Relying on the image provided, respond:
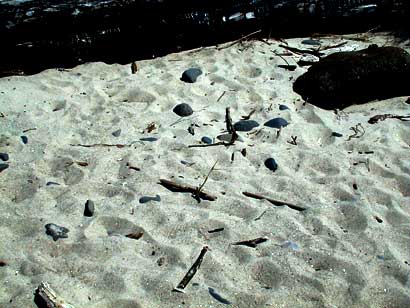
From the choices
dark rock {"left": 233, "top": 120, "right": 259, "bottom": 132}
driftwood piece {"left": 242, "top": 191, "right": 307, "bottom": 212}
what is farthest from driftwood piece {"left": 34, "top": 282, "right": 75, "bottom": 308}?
dark rock {"left": 233, "top": 120, "right": 259, "bottom": 132}

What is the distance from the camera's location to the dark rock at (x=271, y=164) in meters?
3.74

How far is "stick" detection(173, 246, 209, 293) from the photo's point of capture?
2680mm

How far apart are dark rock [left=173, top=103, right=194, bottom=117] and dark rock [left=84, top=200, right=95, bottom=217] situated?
138 cm

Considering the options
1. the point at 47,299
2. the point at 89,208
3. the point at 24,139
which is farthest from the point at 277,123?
the point at 47,299

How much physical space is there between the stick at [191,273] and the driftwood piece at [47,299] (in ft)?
1.83

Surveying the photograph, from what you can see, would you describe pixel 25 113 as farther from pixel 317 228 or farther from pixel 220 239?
pixel 317 228

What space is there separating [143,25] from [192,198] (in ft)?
8.40

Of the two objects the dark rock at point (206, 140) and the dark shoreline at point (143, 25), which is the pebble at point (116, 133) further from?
the dark shoreline at point (143, 25)

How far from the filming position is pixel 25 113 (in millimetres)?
4379

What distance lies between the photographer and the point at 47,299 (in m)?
2.53

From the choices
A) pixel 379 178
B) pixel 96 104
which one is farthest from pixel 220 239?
pixel 96 104

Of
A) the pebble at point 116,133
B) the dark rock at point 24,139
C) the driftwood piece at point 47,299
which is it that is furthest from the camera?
the pebble at point 116,133

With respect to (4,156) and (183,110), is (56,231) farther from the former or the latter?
(183,110)

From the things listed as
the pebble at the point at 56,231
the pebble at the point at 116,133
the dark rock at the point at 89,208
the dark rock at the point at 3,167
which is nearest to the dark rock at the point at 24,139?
the dark rock at the point at 3,167
